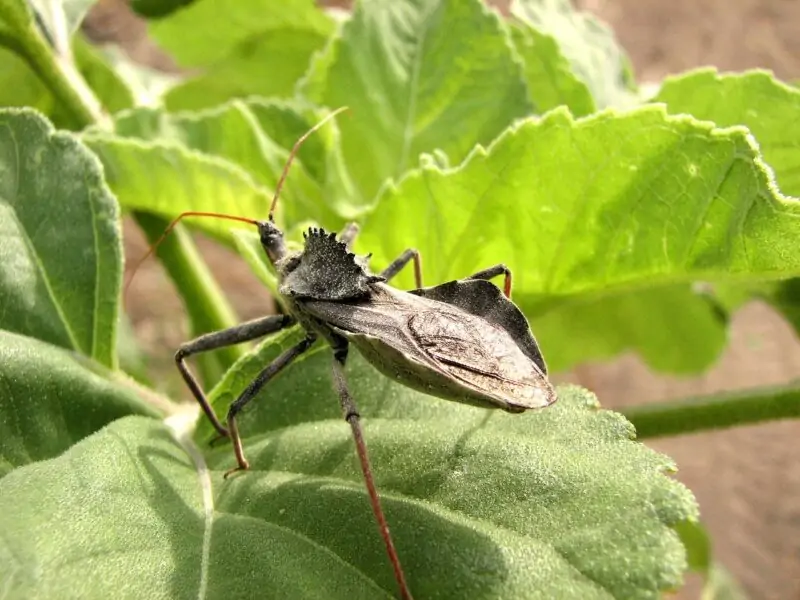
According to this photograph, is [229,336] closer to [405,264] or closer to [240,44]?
[405,264]

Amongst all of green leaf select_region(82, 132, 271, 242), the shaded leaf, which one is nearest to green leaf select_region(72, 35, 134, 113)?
green leaf select_region(82, 132, 271, 242)

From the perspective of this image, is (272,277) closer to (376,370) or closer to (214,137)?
(376,370)

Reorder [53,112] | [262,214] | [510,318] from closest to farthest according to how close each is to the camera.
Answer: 1. [510,318]
2. [262,214]
3. [53,112]

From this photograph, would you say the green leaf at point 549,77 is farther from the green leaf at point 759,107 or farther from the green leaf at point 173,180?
the green leaf at point 173,180

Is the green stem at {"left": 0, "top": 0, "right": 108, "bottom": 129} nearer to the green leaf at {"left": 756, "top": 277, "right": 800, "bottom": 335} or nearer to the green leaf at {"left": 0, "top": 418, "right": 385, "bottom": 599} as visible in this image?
the green leaf at {"left": 0, "top": 418, "right": 385, "bottom": 599}

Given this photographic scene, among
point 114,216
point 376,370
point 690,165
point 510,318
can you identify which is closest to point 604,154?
point 690,165
